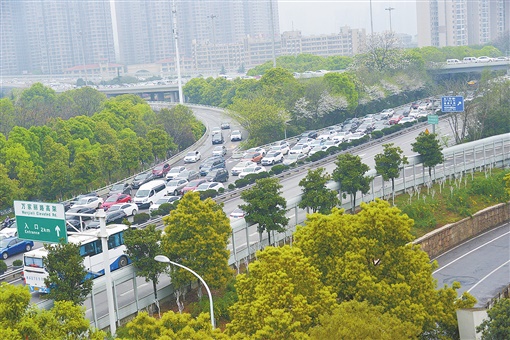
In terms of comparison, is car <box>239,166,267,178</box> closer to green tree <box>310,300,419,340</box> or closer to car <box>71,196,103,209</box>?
car <box>71,196,103,209</box>

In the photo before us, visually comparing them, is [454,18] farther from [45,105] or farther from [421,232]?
[421,232]

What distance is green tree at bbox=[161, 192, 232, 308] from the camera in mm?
19547

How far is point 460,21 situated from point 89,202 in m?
91.8

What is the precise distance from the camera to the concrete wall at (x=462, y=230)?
26.2 meters

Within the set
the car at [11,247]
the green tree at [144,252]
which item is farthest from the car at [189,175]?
the green tree at [144,252]

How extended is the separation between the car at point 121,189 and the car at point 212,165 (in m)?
3.88

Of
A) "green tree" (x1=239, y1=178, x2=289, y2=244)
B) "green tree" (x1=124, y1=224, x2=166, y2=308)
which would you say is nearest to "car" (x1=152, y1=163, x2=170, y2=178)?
Result: "green tree" (x1=239, y1=178, x2=289, y2=244)

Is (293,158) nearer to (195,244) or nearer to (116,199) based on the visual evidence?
(116,199)

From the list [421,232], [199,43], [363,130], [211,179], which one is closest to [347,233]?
[421,232]

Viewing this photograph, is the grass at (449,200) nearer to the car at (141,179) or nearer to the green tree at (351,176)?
the green tree at (351,176)

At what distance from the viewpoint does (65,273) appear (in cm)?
1733

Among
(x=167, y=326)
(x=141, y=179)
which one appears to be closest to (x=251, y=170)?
(x=141, y=179)

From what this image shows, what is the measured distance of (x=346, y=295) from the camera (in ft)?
52.9

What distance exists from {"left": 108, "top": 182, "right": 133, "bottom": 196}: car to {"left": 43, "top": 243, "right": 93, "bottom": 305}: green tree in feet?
56.5
